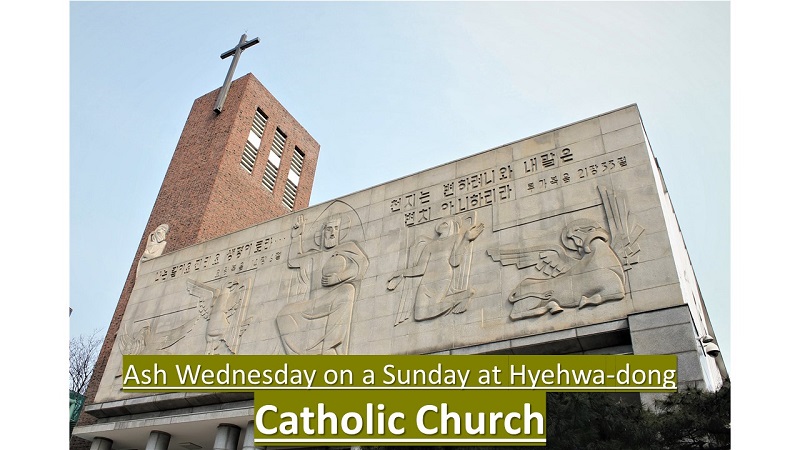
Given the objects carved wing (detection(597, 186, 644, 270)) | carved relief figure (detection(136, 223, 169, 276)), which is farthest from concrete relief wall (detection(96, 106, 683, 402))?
carved relief figure (detection(136, 223, 169, 276))

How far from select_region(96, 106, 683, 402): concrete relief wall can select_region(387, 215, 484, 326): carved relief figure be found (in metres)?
0.03

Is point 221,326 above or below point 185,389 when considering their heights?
above

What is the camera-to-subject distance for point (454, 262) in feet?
38.9

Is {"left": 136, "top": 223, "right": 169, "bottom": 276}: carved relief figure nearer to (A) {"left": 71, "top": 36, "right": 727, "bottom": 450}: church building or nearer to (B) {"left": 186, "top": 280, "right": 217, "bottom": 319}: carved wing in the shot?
(A) {"left": 71, "top": 36, "right": 727, "bottom": 450}: church building

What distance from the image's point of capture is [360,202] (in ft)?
47.4

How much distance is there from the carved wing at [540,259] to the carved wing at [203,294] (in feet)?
24.8

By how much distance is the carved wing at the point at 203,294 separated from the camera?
50.1 feet

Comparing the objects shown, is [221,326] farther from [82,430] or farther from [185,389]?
[185,389]

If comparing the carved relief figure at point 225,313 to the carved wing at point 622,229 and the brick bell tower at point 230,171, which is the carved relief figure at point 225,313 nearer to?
the brick bell tower at point 230,171

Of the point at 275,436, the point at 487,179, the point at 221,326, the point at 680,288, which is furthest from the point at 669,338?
the point at 221,326

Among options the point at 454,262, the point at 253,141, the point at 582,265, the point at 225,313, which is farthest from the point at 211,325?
the point at 253,141

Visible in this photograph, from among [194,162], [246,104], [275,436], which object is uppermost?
[246,104]

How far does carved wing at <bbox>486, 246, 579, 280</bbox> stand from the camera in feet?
34.8

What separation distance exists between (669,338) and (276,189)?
18.0 metres
